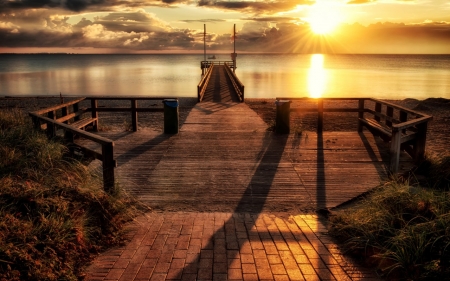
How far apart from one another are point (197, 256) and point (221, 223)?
1032 mm

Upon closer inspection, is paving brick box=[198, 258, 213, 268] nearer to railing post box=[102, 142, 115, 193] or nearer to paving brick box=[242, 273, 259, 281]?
paving brick box=[242, 273, 259, 281]

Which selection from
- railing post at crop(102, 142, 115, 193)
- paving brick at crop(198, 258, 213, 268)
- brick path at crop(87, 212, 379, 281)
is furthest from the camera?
railing post at crop(102, 142, 115, 193)

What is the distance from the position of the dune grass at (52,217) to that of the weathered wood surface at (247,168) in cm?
107

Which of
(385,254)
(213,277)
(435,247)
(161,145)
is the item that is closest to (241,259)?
(213,277)

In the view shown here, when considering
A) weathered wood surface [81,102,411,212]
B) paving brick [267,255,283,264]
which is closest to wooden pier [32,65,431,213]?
weathered wood surface [81,102,411,212]

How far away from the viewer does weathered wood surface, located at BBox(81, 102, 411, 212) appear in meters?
6.33

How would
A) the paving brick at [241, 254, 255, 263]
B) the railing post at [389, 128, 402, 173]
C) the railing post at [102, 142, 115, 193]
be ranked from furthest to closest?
the railing post at [389, 128, 402, 173]
the railing post at [102, 142, 115, 193]
the paving brick at [241, 254, 255, 263]

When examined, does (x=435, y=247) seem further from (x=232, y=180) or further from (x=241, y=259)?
(x=232, y=180)

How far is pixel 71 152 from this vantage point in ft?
24.7

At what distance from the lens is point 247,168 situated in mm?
8078

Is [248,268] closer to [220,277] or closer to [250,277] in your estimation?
[250,277]

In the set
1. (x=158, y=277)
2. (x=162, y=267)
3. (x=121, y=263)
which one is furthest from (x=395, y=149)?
(x=121, y=263)

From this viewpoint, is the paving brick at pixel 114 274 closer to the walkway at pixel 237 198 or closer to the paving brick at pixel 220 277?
the walkway at pixel 237 198

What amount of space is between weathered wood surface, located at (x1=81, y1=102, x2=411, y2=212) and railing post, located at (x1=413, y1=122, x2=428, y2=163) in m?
0.26
